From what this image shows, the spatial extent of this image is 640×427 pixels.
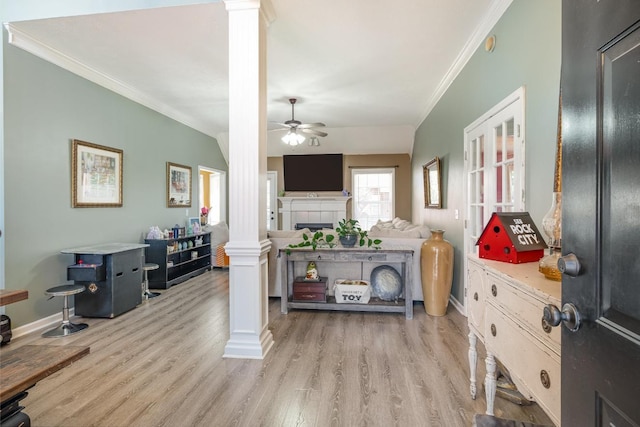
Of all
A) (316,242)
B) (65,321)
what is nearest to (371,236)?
(316,242)

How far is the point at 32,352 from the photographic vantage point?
1.47 m

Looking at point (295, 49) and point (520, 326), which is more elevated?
point (295, 49)

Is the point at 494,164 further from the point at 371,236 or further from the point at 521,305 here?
the point at 521,305

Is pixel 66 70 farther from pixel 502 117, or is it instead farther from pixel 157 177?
pixel 502 117

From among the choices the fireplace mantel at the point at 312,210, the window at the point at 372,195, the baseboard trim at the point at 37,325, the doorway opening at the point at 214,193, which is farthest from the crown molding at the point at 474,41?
the baseboard trim at the point at 37,325

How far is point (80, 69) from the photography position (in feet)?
11.5

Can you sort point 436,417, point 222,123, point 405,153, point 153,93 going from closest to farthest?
point 436,417
point 153,93
point 222,123
point 405,153

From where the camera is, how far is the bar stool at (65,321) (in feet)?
9.69

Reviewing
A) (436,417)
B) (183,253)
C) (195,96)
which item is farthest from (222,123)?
(436,417)

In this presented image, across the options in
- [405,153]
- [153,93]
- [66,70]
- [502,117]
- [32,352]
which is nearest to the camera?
[32,352]

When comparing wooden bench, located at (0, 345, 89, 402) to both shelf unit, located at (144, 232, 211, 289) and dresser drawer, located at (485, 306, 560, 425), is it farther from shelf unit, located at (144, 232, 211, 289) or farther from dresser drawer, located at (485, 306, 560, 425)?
shelf unit, located at (144, 232, 211, 289)

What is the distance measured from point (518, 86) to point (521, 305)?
5.75 feet

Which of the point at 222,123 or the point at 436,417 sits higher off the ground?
the point at 222,123

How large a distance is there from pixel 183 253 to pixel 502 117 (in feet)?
15.5
